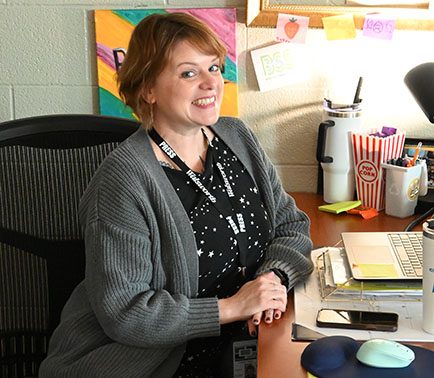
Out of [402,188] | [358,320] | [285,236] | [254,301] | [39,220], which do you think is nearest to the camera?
[358,320]

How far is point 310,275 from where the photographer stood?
1.61 meters

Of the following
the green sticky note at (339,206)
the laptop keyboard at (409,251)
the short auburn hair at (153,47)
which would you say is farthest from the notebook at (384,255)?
the short auburn hair at (153,47)

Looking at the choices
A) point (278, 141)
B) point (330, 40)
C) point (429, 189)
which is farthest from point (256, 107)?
point (429, 189)

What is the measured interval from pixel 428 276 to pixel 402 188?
0.72 m

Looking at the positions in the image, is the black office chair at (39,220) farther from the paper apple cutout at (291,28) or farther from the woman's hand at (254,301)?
the paper apple cutout at (291,28)

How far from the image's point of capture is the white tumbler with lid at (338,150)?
2055mm

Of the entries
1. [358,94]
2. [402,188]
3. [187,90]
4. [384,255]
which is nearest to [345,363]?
[384,255]

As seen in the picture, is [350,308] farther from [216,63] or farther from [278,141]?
[278,141]

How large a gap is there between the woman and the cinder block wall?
17.8 inches

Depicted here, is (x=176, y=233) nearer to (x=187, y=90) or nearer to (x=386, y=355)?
(x=187, y=90)

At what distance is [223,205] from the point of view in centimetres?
162

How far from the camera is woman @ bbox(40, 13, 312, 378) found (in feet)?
4.73

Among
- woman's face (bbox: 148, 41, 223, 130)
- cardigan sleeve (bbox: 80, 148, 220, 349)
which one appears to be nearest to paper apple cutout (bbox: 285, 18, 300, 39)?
woman's face (bbox: 148, 41, 223, 130)

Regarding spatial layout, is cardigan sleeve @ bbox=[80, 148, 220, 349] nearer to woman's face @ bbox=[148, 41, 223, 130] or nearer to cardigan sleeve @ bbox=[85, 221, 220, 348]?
cardigan sleeve @ bbox=[85, 221, 220, 348]
